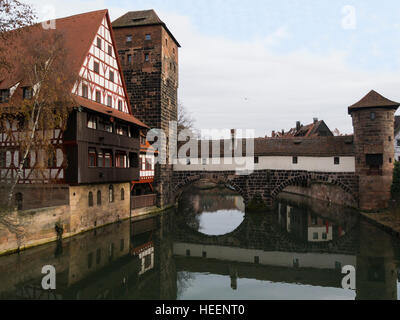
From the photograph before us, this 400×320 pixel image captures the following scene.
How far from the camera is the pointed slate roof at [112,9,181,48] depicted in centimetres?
2819

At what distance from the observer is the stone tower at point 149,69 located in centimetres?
2788

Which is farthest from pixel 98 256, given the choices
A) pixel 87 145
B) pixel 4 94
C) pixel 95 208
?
pixel 4 94

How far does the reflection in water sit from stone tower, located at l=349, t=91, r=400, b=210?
3.59 metres

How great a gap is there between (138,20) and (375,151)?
2307cm

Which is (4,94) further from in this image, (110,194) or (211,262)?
(211,262)

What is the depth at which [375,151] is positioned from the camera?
2556 centimetres

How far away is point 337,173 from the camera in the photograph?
88.3 ft

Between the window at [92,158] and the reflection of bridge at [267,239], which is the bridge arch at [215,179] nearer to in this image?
the reflection of bridge at [267,239]

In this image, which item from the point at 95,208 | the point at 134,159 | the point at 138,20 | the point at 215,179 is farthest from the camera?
the point at 138,20

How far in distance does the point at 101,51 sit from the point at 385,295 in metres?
19.8

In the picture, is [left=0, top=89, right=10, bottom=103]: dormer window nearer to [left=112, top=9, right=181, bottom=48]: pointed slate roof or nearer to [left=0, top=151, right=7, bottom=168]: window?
[left=0, top=151, right=7, bottom=168]: window
